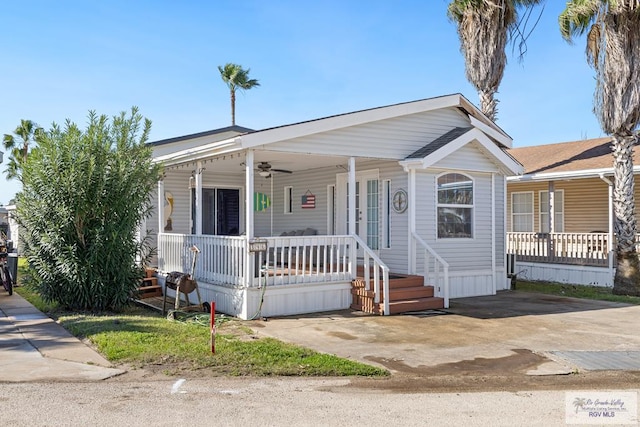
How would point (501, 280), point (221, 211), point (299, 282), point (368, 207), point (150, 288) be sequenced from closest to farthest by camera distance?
1. point (299, 282)
2. point (150, 288)
3. point (368, 207)
4. point (501, 280)
5. point (221, 211)

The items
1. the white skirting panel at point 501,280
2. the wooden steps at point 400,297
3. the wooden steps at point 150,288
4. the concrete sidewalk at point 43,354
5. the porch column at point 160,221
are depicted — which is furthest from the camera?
the white skirting panel at point 501,280

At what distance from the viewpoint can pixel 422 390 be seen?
5801 mm

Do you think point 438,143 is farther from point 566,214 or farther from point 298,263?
point 566,214

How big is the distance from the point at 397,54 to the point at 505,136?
178 inches

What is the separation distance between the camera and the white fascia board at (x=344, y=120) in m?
9.72

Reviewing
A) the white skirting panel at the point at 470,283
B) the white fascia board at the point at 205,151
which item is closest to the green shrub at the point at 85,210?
the white fascia board at the point at 205,151

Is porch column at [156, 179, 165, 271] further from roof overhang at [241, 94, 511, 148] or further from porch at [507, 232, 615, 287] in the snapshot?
porch at [507, 232, 615, 287]

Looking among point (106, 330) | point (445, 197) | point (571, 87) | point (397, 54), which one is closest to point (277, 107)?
point (397, 54)

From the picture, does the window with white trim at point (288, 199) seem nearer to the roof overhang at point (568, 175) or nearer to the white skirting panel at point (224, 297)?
the white skirting panel at point (224, 297)

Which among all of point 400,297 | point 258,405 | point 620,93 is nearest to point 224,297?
point 400,297

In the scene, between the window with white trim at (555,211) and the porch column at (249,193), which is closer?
the porch column at (249,193)

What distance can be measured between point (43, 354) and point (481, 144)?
9.45 meters

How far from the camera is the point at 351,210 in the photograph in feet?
35.8

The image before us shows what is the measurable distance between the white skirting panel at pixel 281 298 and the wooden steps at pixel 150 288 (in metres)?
1.91
